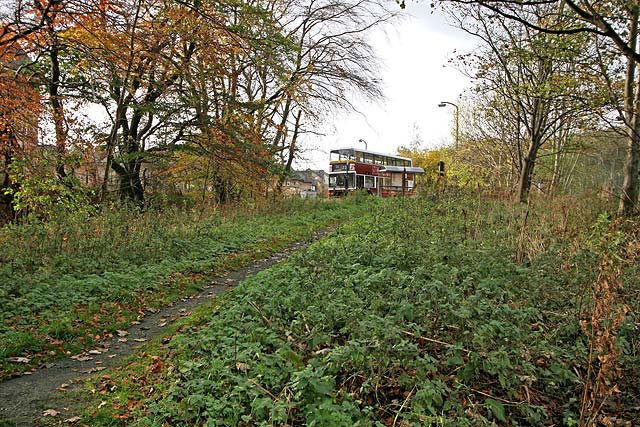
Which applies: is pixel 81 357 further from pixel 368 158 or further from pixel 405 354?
pixel 368 158

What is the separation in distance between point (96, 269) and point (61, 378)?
136 inches

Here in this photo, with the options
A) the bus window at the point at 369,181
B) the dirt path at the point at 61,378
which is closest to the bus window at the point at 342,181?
the bus window at the point at 369,181

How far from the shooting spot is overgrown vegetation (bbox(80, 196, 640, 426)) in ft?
11.0

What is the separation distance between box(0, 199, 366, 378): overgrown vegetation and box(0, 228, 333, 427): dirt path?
219 millimetres

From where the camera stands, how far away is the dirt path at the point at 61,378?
387 centimetres

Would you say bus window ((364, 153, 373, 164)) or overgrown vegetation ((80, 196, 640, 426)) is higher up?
bus window ((364, 153, 373, 164))

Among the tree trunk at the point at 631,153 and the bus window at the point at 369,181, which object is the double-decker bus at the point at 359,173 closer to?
the bus window at the point at 369,181

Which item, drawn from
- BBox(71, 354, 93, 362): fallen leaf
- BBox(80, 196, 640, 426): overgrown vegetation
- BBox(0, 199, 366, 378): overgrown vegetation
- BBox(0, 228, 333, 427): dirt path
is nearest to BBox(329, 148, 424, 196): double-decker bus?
BBox(0, 199, 366, 378): overgrown vegetation

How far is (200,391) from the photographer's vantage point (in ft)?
12.5

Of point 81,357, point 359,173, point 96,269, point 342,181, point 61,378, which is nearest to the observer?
point 61,378

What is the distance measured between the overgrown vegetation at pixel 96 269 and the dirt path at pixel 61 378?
0.72ft

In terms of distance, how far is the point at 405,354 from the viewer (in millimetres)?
3699

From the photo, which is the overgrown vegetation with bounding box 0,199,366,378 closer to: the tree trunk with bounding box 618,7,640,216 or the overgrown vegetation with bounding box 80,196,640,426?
the overgrown vegetation with bounding box 80,196,640,426

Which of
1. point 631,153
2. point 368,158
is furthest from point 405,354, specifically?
point 368,158
